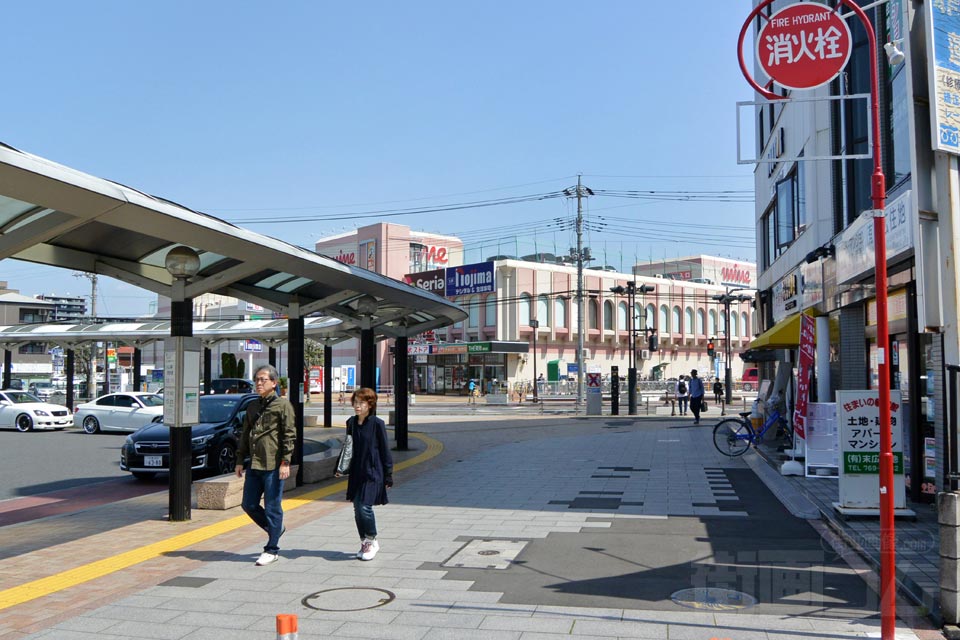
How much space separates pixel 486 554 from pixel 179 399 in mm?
4355

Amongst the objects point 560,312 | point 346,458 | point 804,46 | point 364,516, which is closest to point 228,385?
point 346,458

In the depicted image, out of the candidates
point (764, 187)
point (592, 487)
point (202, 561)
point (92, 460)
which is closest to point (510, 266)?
point (764, 187)

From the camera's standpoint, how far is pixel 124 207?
7391 millimetres

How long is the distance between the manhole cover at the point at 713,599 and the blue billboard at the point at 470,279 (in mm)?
57568

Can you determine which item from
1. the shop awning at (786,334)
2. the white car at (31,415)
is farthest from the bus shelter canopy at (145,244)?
the white car at (31,415)

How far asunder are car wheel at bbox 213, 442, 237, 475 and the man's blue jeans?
6.85 meters

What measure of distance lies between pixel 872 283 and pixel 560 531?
716 cm

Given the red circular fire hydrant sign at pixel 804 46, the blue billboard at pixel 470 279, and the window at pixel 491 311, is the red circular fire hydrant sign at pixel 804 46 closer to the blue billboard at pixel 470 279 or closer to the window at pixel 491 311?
the blue billboard at pixel 470 279

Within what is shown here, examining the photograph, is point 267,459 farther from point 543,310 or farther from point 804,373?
point 543,310

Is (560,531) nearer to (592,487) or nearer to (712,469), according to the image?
(592,487)

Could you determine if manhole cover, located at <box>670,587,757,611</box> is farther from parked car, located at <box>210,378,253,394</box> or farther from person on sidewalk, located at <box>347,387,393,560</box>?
parked car, located at <box>210,378,253,394</box>

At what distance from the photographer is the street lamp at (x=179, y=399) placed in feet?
32.8

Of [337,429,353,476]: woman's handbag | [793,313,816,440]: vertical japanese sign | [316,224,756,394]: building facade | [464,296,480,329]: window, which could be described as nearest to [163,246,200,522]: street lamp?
A: [337,429,353,476]: woman's handbag

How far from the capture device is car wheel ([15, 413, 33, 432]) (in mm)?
27078
